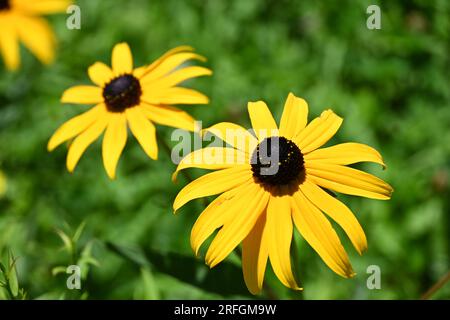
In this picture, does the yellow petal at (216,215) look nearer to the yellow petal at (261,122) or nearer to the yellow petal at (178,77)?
the yellow petal at (261,122)

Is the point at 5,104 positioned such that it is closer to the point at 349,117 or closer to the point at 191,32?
the point at 191,32

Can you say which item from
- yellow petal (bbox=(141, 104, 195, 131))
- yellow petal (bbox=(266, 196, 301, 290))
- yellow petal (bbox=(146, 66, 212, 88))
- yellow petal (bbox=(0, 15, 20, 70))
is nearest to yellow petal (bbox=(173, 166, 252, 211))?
yellow petal (bbox=(266, 196, 301, 290))

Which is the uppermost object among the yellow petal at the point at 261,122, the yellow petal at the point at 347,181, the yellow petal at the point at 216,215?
the yellow petal at the point at 261,122

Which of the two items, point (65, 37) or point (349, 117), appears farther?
point (65, 37)

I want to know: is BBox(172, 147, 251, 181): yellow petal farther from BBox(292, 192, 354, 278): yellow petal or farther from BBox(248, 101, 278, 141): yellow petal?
BBox(292, 192, 354, 278): yellow petal

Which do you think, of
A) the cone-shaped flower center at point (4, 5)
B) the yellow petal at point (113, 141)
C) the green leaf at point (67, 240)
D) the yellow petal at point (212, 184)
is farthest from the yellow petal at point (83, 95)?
the cone-shaped flower center at point (4, 5)

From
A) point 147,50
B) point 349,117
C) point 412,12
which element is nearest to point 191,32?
point 147,50
